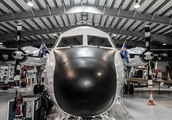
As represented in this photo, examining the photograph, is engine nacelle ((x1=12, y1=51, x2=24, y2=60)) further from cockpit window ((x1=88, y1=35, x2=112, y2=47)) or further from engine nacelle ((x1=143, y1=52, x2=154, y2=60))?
engine nacelle ((x1=143, y1=52, x2=154, y2=60))

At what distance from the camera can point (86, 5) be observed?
12.2 m

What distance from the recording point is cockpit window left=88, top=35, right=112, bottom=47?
3960 millimetres

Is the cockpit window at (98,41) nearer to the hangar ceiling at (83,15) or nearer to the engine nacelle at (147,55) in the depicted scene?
the engine nacelle at (147,55)

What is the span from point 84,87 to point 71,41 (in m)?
2.10

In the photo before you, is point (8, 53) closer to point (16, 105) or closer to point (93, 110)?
point (16, 105)

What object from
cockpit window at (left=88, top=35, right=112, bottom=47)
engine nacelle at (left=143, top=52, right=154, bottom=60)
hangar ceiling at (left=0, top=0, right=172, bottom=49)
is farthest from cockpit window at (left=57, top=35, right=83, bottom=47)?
hangar ceiling at (left=0, top=0, right=172, bottom=49)

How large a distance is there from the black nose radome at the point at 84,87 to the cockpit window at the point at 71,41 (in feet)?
5.03

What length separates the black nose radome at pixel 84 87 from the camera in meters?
2.14

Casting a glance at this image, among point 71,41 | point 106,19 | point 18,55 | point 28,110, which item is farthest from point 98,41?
point 106,19

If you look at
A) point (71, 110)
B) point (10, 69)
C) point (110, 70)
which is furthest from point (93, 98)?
point (10, 69)

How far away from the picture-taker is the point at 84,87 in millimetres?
2145

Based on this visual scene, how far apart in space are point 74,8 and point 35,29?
19.7 feet

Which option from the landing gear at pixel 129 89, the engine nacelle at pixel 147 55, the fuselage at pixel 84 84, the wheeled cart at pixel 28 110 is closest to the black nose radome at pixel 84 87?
the fuselage at pixel 84 84

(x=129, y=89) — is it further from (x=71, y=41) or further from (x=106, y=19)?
(x=71, y=41)
